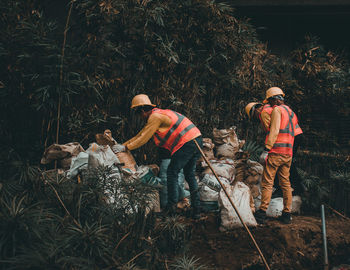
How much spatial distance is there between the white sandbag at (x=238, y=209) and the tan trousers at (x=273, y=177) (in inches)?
8.4

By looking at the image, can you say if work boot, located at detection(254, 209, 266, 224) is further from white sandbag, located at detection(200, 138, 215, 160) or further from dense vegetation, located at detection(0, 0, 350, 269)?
white sandbag, located at detection(200, 138, 215, 160)

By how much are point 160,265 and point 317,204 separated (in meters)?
2.84

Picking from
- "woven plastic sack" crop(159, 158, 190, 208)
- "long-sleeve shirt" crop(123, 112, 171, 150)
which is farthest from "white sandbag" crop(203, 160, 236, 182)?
"long-sleeve shirt" crop(123, 112, 171, 150)

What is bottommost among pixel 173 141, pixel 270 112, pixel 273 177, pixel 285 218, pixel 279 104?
pixel 285 218

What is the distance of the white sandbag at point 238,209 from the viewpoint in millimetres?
3705

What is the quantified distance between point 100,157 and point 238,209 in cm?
161

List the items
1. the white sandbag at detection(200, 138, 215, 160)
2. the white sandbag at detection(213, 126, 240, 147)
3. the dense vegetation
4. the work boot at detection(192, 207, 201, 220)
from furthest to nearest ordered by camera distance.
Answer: the white sandbag at detection(213, 126, 240, 147) → the white sandbag at detection(200, 138, 215, 160) → the work boot at detection(192, 207, 201, 220) → the dense vegetation

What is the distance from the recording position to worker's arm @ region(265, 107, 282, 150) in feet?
12.8

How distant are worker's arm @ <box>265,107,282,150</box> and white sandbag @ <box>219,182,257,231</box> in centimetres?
62

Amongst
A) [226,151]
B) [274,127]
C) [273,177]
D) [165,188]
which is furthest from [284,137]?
[165,188]

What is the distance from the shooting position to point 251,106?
461 cm

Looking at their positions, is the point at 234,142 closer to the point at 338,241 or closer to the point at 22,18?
the point at 338,241

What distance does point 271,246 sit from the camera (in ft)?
11.8

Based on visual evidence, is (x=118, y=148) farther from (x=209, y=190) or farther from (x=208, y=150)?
(x=208, y=150)
